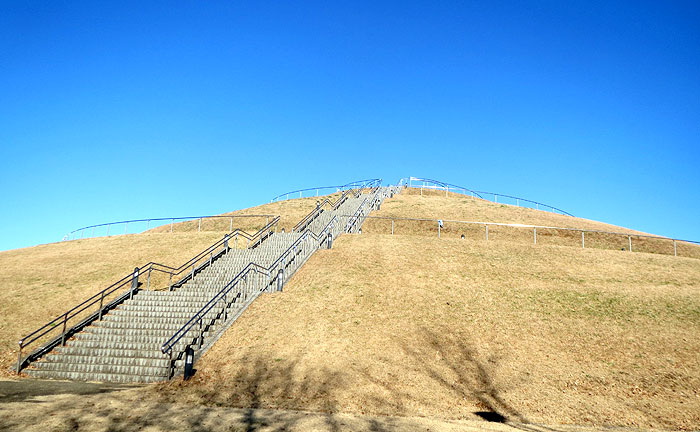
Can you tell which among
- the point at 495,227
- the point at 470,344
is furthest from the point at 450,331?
the point at 495,227

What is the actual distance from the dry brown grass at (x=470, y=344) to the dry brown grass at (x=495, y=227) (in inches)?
367

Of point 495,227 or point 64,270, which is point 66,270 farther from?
point 495,227

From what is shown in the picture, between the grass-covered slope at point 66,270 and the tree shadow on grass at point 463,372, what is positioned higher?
the grass-covered slope at point 66,270

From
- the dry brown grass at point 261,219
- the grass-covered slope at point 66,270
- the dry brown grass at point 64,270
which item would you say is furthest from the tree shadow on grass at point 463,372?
the dry brown grass at point 261,219

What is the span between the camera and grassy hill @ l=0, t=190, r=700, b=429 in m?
11.1

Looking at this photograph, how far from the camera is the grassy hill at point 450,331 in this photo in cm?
1109

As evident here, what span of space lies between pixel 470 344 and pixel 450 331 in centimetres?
92

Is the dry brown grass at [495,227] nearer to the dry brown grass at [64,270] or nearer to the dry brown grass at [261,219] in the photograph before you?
the dry brown grass at [261,219]

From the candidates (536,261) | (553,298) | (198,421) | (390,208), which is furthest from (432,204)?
(198,421)

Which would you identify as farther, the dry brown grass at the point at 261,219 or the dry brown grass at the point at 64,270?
the dry brown grass at the point at 261,219

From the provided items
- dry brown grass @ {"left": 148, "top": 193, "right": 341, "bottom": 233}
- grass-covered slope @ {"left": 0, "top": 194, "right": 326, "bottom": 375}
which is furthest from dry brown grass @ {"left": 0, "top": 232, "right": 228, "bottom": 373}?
dry brown grass @ {"left": 148, "top": 193, "right": 341, "bottom": 233}

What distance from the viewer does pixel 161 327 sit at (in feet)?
48.6

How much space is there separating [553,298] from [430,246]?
7.53m

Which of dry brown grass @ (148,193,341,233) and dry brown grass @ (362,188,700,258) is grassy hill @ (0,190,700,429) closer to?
dry brown grass @ (362,188,700,258)
